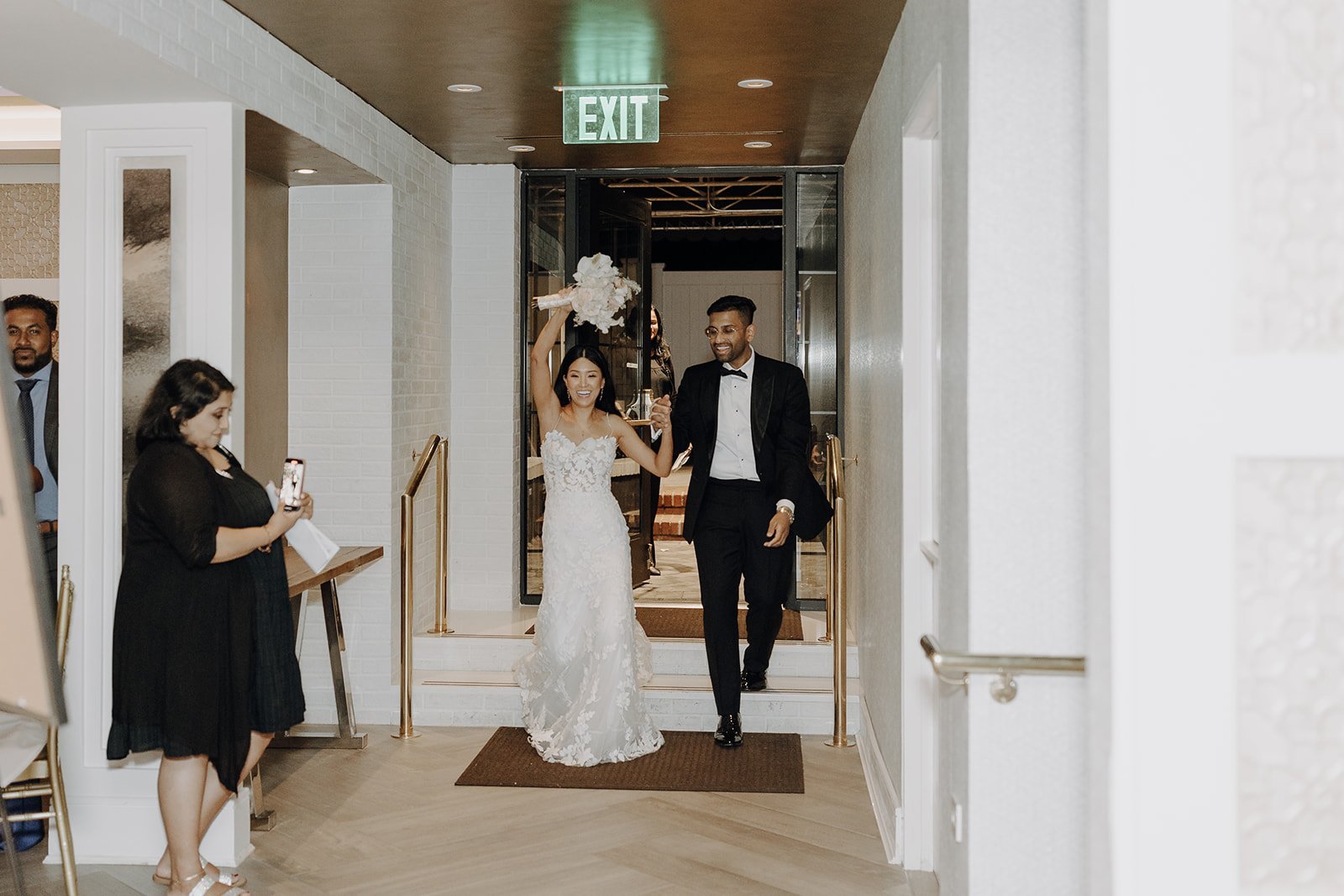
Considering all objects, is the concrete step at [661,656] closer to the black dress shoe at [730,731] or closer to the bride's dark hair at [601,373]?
the black dress shoe at [730,731]

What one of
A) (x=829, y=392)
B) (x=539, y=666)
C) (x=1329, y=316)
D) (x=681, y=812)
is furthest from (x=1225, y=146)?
(x=829, y=392)

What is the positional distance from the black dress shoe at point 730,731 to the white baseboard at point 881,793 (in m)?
0.53

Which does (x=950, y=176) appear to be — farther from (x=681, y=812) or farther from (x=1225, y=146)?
(x=681, y=812)

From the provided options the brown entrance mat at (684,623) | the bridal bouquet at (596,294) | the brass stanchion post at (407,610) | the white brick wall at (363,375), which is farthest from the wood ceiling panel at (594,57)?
the brown entrance mat at (684,623)

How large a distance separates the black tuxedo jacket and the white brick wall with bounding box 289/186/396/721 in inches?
55.3

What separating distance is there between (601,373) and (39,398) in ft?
6.92

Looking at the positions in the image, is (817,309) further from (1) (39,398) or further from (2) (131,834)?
(2) (131,834)

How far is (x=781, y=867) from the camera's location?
3875 mm

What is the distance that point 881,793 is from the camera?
4348mm

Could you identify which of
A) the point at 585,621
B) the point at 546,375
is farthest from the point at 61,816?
the point at 546,375

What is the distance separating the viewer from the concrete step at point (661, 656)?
5.79 m

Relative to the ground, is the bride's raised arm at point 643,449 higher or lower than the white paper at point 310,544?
higher

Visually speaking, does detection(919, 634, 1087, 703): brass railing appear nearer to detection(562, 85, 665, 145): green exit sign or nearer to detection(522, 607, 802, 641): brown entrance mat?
detection(562, 85, 665, 145): green exit sign

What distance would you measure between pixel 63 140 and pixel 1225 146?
3.85 meters
